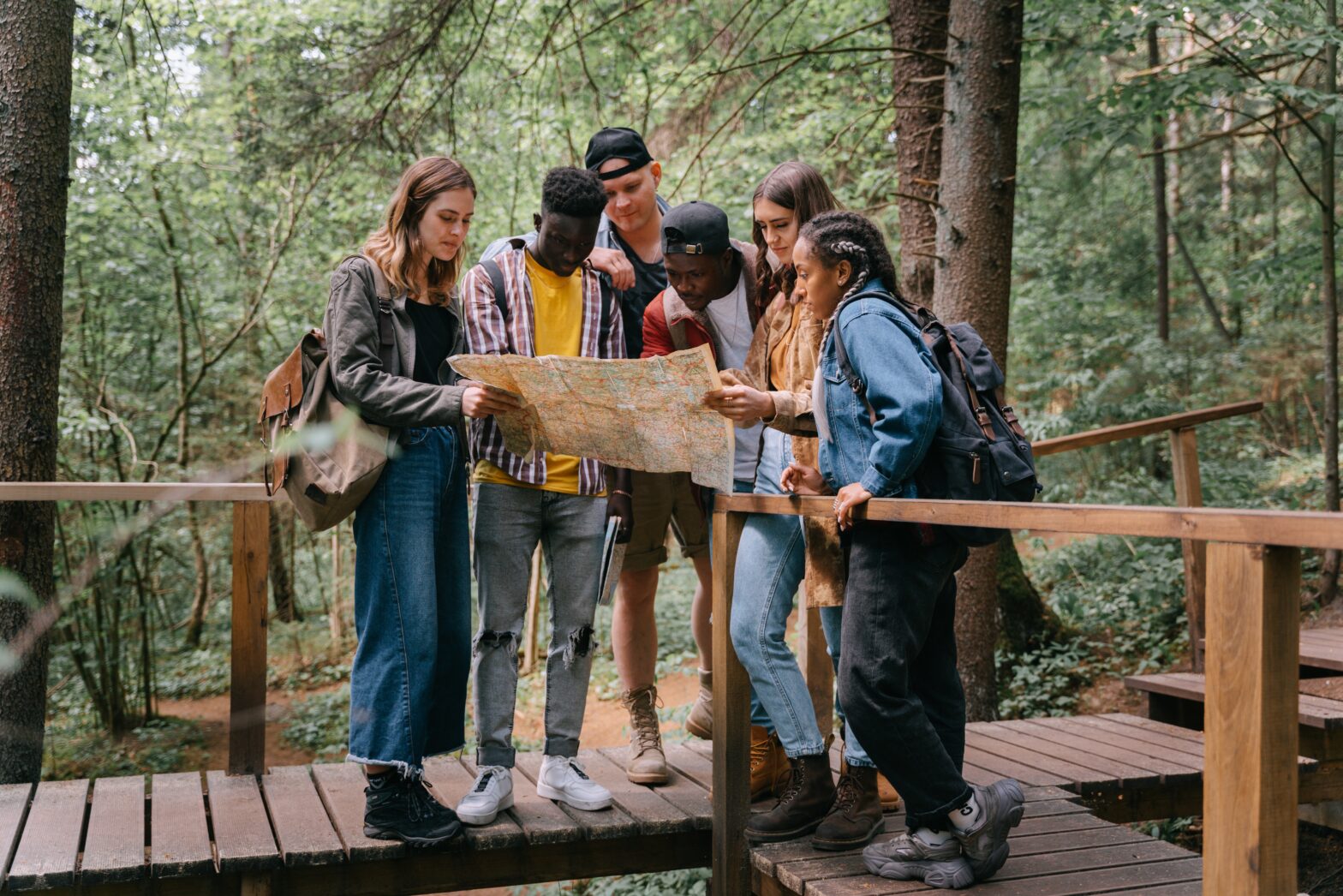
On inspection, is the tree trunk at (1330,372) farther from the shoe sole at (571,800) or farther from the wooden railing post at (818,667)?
the shoe sole at (571,800)

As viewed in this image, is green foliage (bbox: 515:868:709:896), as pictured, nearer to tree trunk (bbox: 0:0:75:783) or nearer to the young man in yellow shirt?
the young man in yellow shirt

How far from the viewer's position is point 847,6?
8.63 metres

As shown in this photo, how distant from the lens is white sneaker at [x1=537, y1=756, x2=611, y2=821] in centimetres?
340

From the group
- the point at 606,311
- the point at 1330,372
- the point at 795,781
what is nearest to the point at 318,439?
the point at 606,311

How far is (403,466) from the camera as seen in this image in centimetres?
303

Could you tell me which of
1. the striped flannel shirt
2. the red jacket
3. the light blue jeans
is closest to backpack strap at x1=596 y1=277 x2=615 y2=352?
the red jacket

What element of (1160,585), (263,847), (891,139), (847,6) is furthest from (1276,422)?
(263,847)

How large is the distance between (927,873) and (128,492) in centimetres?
289

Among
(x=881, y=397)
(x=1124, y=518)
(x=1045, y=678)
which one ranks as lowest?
(x=1045, y=678)

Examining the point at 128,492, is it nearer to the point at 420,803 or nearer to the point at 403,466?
the point at 403,466

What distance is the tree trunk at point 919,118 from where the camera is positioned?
5922 mm

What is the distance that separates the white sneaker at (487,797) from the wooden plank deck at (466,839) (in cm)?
4

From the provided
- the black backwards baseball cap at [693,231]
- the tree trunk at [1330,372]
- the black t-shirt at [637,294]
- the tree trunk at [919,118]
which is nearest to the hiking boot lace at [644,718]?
the black t-shirt at [637,294]

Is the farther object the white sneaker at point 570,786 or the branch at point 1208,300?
the branch at point 1208,300
